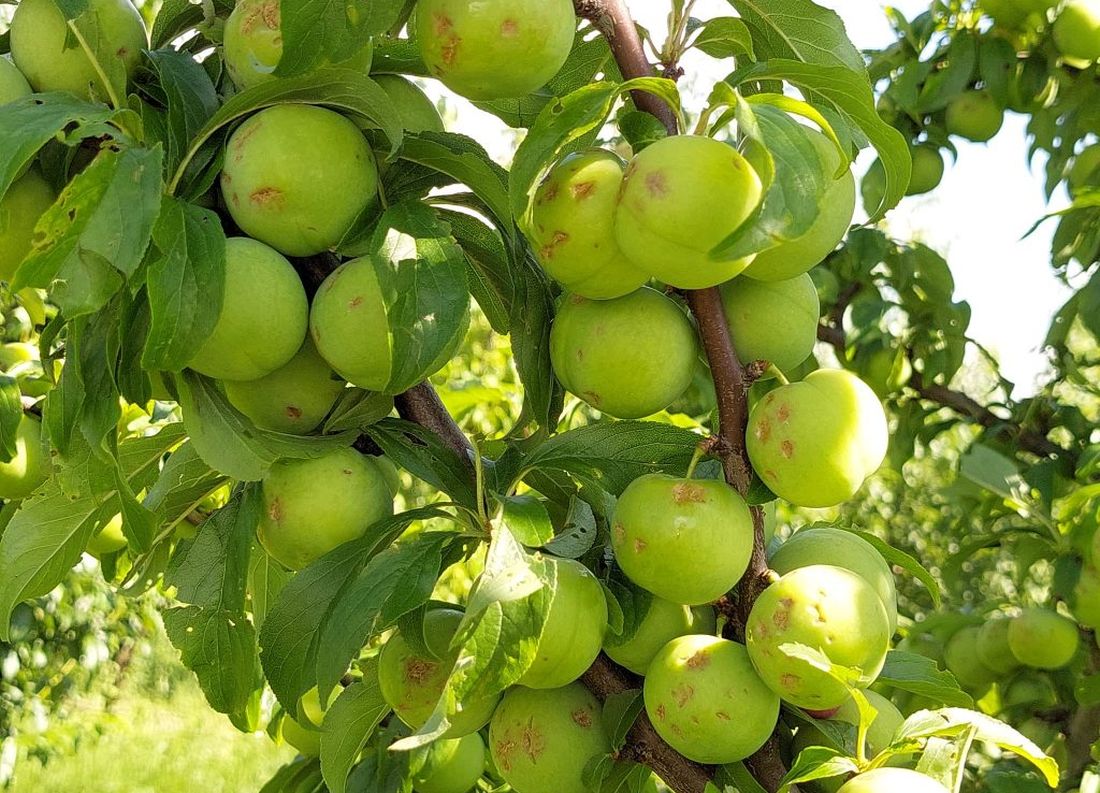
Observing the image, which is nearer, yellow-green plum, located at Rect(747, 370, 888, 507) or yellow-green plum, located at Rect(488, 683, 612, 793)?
yellow-green plum, located at Rect(747, 370, 888, 507)

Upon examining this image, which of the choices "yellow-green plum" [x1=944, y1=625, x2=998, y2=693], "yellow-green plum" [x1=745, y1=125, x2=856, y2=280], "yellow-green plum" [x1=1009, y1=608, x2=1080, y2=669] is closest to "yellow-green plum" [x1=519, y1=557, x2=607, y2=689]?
"yellow-green plum" [x1=745, y1=125, x2=856, y2=280]

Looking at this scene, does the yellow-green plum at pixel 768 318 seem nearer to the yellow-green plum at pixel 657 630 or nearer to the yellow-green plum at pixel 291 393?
the yellow-green plum at pixel 657 630

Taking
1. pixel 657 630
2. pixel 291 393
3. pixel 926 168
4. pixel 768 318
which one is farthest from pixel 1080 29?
pixel 291 393

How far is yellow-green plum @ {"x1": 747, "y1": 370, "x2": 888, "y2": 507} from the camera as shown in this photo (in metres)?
0.74

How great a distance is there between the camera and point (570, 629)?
753 millimetres

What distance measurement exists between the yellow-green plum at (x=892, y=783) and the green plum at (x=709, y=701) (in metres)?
0.10

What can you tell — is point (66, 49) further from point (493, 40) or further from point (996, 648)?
point (996, 648)

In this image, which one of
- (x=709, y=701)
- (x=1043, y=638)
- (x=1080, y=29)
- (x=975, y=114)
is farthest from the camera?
(x=975, y=114)

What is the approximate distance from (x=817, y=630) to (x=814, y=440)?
0.42ft

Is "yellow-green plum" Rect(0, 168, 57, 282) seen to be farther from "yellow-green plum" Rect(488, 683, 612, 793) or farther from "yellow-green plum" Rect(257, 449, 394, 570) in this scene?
"yellow-green plum" Rect(488, 683, 612, 793)

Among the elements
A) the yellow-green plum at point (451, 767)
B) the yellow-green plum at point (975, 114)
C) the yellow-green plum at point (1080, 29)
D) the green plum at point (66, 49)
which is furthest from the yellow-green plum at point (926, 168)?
the green plum at point (66, 49)

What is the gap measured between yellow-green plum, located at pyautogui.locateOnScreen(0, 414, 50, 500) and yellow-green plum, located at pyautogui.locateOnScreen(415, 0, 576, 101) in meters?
0.74

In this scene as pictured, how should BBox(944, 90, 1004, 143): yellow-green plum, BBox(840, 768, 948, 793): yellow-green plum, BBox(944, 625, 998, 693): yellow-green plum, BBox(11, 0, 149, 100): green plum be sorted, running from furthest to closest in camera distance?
BBox(944, 90, 1004, 143): yellow-green plum
BBox(944, 625, 998, 693): yellow-green plum
BBox(11, 0, 149, 100): green plum
BBox(840, 768, 948, 793): yellow-green plum

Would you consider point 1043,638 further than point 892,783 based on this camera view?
Yes
